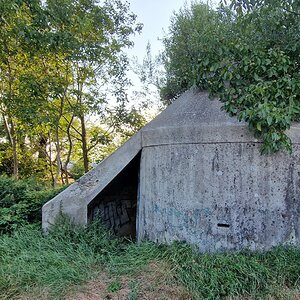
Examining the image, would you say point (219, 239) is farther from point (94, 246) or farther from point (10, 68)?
point (10, 68)

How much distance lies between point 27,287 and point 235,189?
10.1 feet

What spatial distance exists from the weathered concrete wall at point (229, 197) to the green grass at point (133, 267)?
252mm

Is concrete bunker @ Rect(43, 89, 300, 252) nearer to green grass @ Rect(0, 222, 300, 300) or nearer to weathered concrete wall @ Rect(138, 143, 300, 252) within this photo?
weathered concrete wall @ Rect(138, 143, 300, 252)

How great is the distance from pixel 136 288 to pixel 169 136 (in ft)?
7.87

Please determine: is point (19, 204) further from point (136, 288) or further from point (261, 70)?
point (261, 70)

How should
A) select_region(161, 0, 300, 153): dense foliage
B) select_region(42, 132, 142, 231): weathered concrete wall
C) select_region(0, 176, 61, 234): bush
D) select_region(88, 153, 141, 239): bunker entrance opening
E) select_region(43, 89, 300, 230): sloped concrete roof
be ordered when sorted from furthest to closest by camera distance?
select_region(88, 153, 141, 239): bunker entrance opening < select_region(0, 176, 61, 234): bush < select_region(42, 132, 142, 231): weathered concrete wall < select_region(43, 89, 300, 230): sloped concrete roof < select_region(161, 0, 300, 153): dense foliage

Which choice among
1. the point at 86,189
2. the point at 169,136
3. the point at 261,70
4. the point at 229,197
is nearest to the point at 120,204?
the point at 86,189

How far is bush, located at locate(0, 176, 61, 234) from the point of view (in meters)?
6.15

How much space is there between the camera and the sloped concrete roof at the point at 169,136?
Answer: 4801 mm

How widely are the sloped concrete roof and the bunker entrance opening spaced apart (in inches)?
24.7

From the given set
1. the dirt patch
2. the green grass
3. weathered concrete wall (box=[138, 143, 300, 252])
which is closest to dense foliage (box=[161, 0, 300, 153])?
weathered concrete wall (box=[138, 143, 300, 252])

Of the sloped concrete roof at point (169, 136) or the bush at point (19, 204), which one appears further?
the bush at point (19, 204)

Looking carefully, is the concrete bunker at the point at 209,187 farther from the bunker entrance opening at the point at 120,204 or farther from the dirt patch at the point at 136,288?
the dirt patch at the point at 136,288

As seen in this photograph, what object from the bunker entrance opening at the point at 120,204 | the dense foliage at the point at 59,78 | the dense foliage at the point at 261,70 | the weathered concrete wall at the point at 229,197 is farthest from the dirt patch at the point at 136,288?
the dense foliage at the point at 59,78
